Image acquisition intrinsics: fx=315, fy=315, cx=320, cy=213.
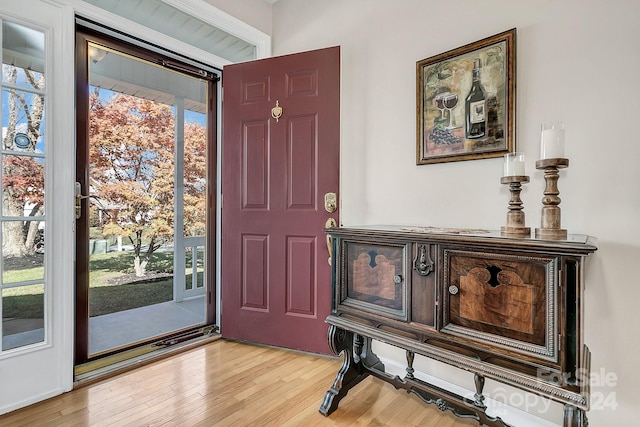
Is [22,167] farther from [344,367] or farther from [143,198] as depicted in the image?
[344,367]

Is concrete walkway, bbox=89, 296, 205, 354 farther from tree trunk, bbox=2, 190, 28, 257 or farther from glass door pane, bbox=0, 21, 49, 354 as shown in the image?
tree trunk, bbox=2, 190, 28, 257

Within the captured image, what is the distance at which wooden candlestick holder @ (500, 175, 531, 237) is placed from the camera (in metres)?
1.19

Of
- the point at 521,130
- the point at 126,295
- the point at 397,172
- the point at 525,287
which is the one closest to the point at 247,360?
the point at 126,295

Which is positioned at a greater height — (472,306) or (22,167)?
(22,167)

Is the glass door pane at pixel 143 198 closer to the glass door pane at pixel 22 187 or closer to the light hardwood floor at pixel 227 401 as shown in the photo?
the glass door pane at pixel 22 187

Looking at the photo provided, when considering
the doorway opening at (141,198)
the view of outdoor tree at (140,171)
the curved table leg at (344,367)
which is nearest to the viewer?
the curved table leg at (344,367)

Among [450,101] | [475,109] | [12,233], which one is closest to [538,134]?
[475,109]

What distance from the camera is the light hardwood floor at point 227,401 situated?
1.55 meters

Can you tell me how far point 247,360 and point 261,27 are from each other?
258 centimetres

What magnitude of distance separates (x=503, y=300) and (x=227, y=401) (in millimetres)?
1463

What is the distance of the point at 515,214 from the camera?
4.01 feet

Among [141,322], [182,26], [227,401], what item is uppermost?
[182,26]

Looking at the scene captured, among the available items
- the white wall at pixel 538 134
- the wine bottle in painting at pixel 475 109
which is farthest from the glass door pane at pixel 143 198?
the wine bottle in painting at pixel 475 109

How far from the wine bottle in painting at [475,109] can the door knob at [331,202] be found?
882 mm
